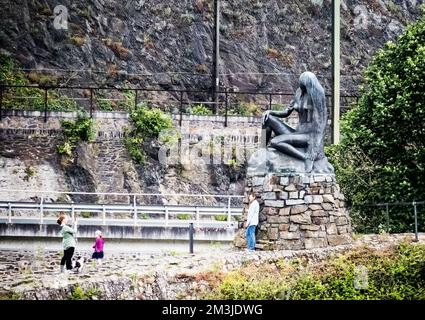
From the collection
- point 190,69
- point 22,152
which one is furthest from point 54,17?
point 22,152

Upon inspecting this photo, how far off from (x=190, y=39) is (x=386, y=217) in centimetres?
2139

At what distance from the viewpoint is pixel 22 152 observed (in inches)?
1278

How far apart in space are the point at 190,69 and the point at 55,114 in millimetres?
9752

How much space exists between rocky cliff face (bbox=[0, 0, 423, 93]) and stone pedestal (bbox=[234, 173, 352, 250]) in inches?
872

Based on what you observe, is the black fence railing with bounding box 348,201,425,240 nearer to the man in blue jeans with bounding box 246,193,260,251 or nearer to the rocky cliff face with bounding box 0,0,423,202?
the man in blue jeans with bounding box 246,193,260,251

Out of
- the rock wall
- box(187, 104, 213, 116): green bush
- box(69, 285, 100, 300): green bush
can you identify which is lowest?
box(69, 285, 100, 300): green bush

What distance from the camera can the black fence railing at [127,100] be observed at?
3588 cm

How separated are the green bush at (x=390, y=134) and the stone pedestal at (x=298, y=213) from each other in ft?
15.3

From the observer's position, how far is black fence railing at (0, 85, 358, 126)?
3588 cm

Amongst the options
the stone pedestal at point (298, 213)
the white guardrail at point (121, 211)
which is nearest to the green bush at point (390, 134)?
the white guardrail at point (121, 211)

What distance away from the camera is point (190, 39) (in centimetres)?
4159

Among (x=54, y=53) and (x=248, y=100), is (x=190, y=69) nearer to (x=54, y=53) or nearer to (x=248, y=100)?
(x=248, y=100)

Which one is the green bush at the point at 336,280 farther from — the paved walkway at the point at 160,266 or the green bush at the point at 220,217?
the green bush at the point at 220,217

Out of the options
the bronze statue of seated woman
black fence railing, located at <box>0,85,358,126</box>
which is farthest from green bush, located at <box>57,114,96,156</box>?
the bronze statue of seated woman
